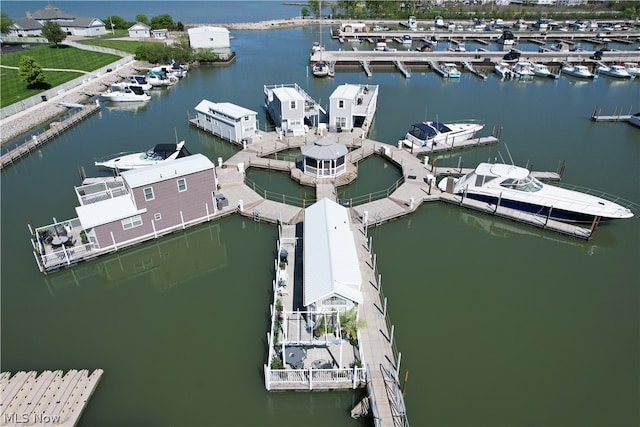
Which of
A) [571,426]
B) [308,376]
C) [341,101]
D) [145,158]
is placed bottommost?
[571,426]

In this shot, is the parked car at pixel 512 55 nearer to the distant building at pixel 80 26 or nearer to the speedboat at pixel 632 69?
the speedboat at pixel 632 69

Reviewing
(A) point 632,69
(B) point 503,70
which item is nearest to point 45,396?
(B) point 503,70

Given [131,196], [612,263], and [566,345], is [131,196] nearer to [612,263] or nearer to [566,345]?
[566,345]

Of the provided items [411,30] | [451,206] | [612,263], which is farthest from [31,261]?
[411,30]

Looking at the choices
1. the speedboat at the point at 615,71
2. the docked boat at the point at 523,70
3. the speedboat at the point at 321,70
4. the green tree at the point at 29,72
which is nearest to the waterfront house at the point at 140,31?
the green tree at the point at 29,72

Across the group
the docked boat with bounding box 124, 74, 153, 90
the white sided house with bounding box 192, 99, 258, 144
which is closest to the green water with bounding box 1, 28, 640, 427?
the white sided house with bounding box 192, 99, 258, 144

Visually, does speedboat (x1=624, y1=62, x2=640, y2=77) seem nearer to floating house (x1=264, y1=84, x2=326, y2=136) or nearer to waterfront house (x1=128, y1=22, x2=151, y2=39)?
floating house (x1=264, y1=84, x2=326, y2=136)
